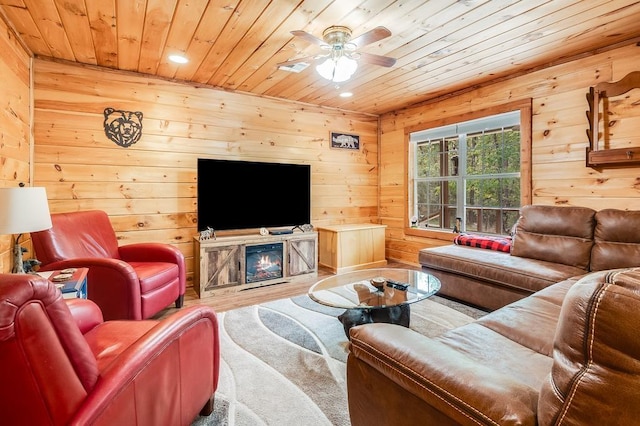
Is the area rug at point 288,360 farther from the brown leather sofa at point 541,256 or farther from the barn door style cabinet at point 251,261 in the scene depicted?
the barn door style cabinet at point 251,261

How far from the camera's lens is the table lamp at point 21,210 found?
180 centimetres

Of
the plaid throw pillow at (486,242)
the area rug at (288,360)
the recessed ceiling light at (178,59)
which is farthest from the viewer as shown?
A: the plaid throw pillow at (486,242)

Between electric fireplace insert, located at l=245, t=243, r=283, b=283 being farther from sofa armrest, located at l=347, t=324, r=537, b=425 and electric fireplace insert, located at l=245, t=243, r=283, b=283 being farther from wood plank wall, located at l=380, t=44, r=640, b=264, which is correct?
sofa armrest, located at l=347, t=324, r=537, b=425

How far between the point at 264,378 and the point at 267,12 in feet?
8.19

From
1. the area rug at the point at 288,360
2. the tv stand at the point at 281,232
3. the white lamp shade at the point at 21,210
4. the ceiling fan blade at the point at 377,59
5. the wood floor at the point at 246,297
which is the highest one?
the ceiling fan blade at the point at 377,59

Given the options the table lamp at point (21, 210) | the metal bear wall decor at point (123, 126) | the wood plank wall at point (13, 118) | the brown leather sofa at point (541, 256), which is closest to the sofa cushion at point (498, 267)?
the brown leather sofa at point (541, 256)

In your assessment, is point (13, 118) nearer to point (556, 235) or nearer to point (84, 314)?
point (84, 314)

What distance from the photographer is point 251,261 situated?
388 centimetres

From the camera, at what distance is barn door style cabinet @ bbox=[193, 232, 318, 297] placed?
142 inches

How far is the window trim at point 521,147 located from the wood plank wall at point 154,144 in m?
1.26

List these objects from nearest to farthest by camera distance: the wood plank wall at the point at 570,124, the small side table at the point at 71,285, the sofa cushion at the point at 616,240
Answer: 1. the small side table at the point at 71,285
2. the sofa cushion at the point at 616,240
3. the wood plank wall at the point at 570,124

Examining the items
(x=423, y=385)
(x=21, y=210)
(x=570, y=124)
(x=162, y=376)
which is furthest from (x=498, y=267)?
(x=21, y=210)

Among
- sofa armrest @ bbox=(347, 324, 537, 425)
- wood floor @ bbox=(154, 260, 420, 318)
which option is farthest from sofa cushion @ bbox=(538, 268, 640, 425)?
wood floor @ bbox=(154, 260, 420, 318)

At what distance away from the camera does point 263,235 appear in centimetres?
408
